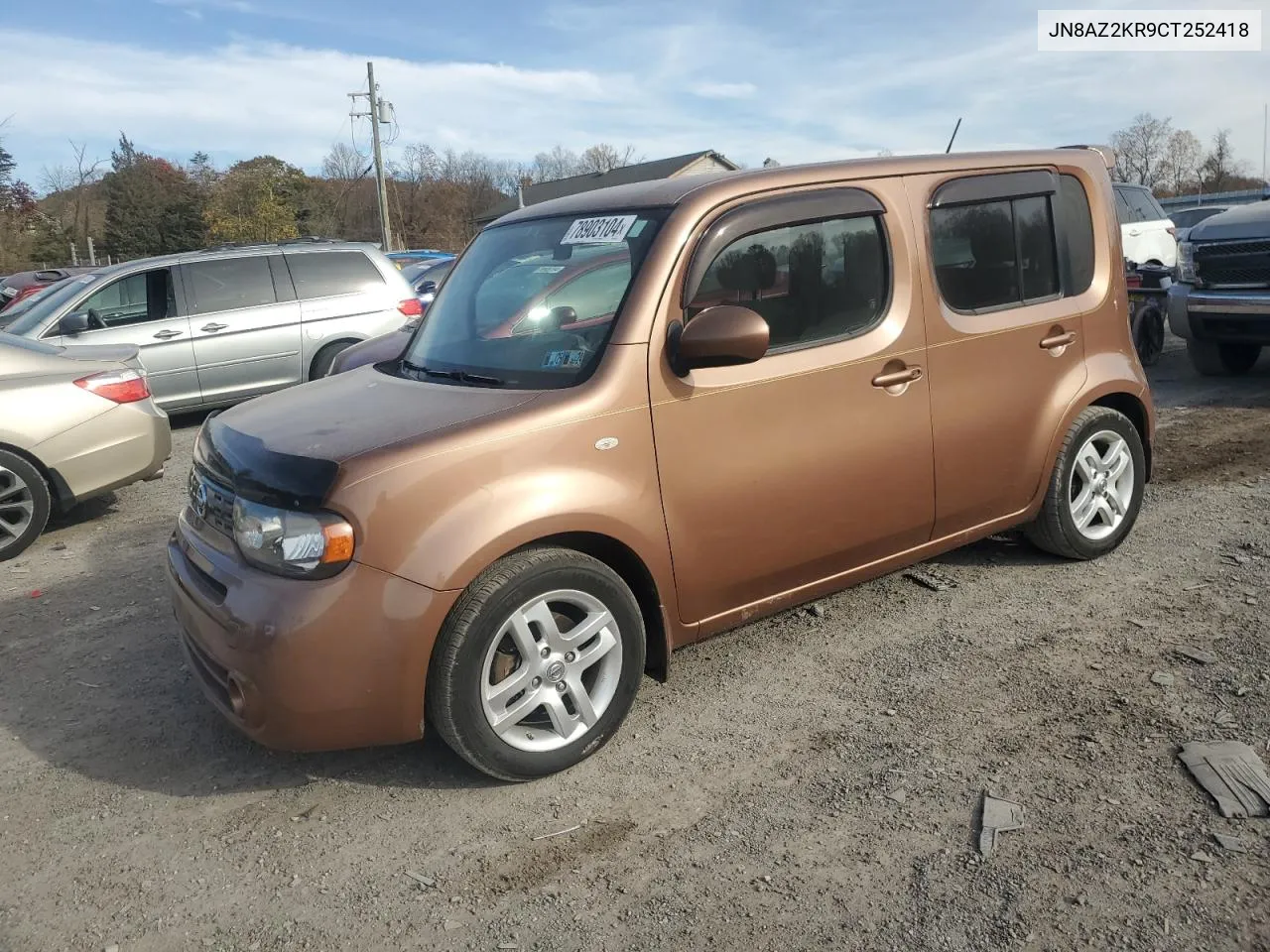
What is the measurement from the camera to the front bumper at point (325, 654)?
115 inches

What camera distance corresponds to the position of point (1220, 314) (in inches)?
356

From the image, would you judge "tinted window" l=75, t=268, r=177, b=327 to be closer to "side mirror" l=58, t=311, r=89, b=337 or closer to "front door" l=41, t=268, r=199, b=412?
"front door" l=41, t=268, r=199, b=412

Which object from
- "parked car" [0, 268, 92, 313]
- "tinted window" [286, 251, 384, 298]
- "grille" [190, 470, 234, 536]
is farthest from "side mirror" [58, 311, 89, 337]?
"parked car" [0, 268, 92, 313]

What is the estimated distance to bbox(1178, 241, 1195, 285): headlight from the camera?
930 cm

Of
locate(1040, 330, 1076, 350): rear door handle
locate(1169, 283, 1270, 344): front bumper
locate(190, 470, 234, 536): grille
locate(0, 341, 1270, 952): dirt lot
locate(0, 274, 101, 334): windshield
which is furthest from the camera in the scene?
locate(0, 274, 101, 334): windshield

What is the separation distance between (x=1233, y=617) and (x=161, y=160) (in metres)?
84.8

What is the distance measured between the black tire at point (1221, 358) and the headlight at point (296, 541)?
31.0 ft

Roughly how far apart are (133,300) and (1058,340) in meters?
8.69

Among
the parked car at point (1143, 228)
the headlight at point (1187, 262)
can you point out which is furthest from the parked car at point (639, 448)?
the parked car at point (1143, 228)

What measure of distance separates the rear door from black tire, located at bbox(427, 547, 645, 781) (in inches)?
308

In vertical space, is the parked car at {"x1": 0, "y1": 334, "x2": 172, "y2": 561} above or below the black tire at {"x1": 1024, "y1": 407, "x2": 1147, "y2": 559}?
above

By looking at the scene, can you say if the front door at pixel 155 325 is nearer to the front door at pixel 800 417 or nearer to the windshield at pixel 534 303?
the windshield at pixel 534 303

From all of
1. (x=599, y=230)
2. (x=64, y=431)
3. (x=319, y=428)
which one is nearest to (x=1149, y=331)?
(x=599, y=230)

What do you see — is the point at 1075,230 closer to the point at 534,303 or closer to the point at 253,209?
the point at 534,303
